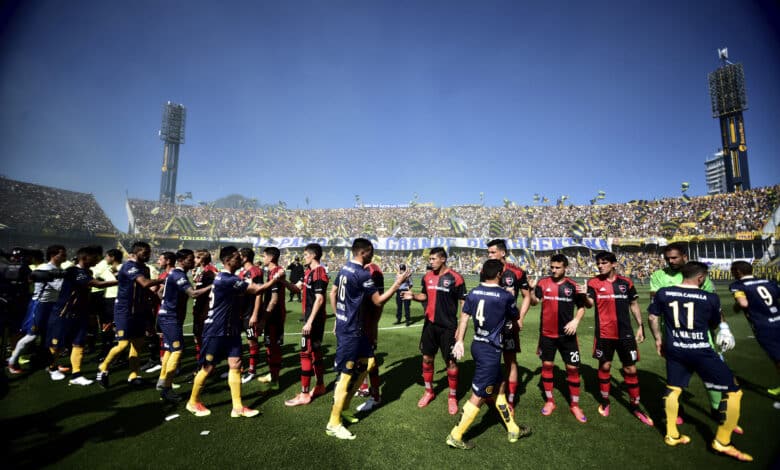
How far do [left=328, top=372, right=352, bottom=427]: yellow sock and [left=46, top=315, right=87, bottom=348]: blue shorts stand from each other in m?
6.05

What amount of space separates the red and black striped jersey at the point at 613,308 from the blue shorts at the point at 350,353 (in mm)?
4043

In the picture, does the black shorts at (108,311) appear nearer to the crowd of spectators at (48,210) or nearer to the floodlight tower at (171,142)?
the crowd of spectators at (48,210)

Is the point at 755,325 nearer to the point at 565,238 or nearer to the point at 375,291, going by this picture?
the point at 375,291

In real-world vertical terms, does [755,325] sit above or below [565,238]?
below

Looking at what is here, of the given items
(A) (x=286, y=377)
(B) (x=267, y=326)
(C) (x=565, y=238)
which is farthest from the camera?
(C) (x=565, y=238)

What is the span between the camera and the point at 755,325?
5852 mm

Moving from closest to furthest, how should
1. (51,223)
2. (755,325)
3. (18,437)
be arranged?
(18,437), (755,325), (51,223)

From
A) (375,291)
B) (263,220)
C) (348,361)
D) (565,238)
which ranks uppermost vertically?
(263,220)

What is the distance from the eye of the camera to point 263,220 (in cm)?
6119

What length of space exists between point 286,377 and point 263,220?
58309mm

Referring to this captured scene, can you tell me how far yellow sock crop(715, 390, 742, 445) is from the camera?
168 inches

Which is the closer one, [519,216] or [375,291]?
[375,291]

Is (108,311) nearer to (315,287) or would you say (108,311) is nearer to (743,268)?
(315,287)

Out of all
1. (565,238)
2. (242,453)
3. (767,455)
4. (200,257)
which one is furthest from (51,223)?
(565,238)
